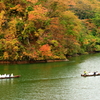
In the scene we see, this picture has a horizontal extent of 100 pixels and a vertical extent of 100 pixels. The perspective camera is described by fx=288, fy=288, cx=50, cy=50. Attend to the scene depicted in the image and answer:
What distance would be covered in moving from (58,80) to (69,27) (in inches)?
1142

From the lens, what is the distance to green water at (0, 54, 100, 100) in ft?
110

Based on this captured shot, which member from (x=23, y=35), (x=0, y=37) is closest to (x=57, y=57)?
(x=23, y=35)

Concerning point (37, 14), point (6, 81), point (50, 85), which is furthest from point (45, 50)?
point (50, 85)

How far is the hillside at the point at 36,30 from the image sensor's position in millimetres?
59750

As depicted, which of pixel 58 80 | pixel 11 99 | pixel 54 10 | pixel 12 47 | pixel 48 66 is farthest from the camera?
pixel 54 10

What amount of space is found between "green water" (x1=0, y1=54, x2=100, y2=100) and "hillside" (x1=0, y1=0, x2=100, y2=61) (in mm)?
8536

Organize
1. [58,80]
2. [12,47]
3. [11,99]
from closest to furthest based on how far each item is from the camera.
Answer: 1. [11,99]
2. [58,80]
3. [12,47]

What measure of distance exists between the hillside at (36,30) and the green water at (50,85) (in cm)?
854

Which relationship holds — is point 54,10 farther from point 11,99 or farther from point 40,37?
point 11,99

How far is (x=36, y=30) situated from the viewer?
62.1m

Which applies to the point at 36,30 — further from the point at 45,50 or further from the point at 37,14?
the point at 45,50

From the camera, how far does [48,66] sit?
54.8 meters

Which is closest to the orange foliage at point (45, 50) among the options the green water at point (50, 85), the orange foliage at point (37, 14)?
the orange foliage at point (37, 14)

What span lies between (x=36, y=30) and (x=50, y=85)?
25238 millimetres
